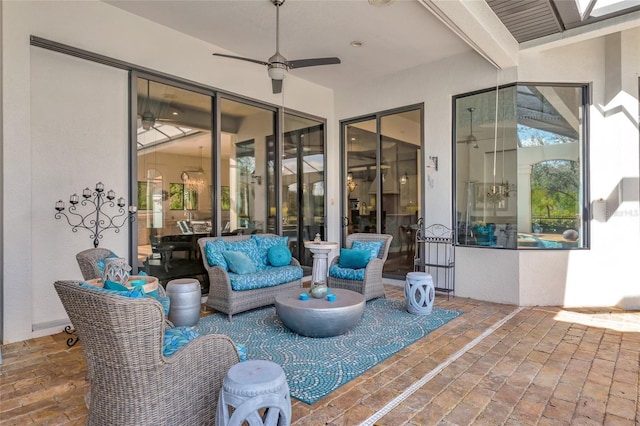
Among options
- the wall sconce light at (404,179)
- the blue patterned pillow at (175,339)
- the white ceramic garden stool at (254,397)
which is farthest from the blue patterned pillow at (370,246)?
the white ceramic garden stool at (254,397)

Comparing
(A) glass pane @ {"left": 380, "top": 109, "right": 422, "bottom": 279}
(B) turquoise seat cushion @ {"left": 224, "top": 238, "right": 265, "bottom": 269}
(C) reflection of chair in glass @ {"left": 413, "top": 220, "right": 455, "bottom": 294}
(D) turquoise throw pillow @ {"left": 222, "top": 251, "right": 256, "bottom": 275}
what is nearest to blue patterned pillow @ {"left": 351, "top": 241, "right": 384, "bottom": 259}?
(C) reflection of chair in glass @ {"left": 413, "top": 220, "right": 455, "bottom": 294}

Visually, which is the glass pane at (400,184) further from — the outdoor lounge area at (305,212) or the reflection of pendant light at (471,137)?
the reflection of pendant light at (471,137)

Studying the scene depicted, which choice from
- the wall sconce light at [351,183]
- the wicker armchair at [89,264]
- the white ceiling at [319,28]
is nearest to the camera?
the wicker armchair at [89,264]

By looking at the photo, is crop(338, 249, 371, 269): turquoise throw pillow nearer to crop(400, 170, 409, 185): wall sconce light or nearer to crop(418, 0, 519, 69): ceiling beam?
crop(400, 170, 409, 185): wall sconce light

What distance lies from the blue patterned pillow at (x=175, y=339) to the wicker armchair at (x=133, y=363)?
9 cm

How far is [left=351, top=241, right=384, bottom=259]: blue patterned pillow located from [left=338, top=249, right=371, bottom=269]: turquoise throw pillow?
0.10 m

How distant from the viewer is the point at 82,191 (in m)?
4.04

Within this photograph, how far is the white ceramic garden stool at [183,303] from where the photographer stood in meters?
3.74

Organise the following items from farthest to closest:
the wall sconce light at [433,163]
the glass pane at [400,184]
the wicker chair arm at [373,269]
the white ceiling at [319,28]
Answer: the glass pane at [400,184] → the wall sconce light at [433,163] → the wicker chair arm at [373,269] → the white ceiling at [319,28]

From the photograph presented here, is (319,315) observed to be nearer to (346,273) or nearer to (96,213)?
(346,273)

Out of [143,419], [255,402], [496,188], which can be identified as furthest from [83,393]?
[496,188]

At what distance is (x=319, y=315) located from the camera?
3.34m

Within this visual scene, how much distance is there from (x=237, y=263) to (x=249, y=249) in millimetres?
447

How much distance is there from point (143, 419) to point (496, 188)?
5191mm
